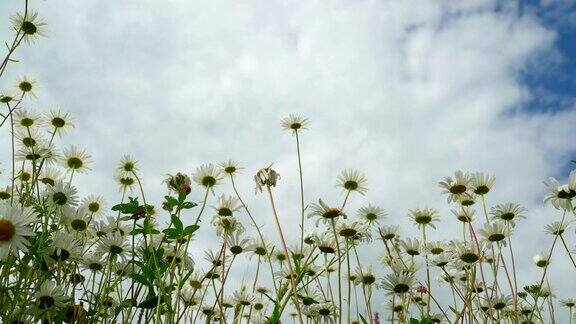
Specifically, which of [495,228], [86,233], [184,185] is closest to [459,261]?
[495,228]

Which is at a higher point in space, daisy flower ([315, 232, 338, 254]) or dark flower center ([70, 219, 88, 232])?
daisy flower ([315, 232, 338, 254])

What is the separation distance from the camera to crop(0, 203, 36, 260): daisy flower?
2.14m

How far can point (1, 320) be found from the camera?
83.0 inches

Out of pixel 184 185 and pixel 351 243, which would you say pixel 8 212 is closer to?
pixel 184 185

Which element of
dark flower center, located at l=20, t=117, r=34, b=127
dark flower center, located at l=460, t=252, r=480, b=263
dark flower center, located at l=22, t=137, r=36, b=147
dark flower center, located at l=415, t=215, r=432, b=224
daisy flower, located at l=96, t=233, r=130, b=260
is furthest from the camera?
dark flower center, located at l=20, t=117, r=34, b=127

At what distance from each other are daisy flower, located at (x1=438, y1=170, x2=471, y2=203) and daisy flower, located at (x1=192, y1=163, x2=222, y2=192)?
65.5 inches

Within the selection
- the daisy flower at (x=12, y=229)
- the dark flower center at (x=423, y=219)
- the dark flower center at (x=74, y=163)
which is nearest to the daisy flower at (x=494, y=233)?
the dark flower center at (x=423, y=219)

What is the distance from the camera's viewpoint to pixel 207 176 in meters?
4.40

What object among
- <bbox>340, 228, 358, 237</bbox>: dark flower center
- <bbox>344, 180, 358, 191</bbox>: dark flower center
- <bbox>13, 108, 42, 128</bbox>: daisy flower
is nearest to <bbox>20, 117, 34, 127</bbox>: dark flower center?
<bbox>13, 108, 42, 128</bbox>: daisy flower

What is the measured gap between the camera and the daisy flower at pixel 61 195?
3195mm

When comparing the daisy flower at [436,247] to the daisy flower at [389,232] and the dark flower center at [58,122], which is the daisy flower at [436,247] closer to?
the daisy flower at [389,232]

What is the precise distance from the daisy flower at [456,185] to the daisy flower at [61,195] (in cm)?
241

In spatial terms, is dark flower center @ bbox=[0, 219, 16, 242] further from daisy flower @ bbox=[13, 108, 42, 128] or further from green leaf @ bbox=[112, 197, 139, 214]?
daisy flower @ bbox=[13, 108, 42, 128]

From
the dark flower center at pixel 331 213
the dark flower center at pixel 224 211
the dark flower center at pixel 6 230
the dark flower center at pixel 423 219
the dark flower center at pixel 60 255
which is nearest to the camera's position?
the dark flower center at pixel 6 230
